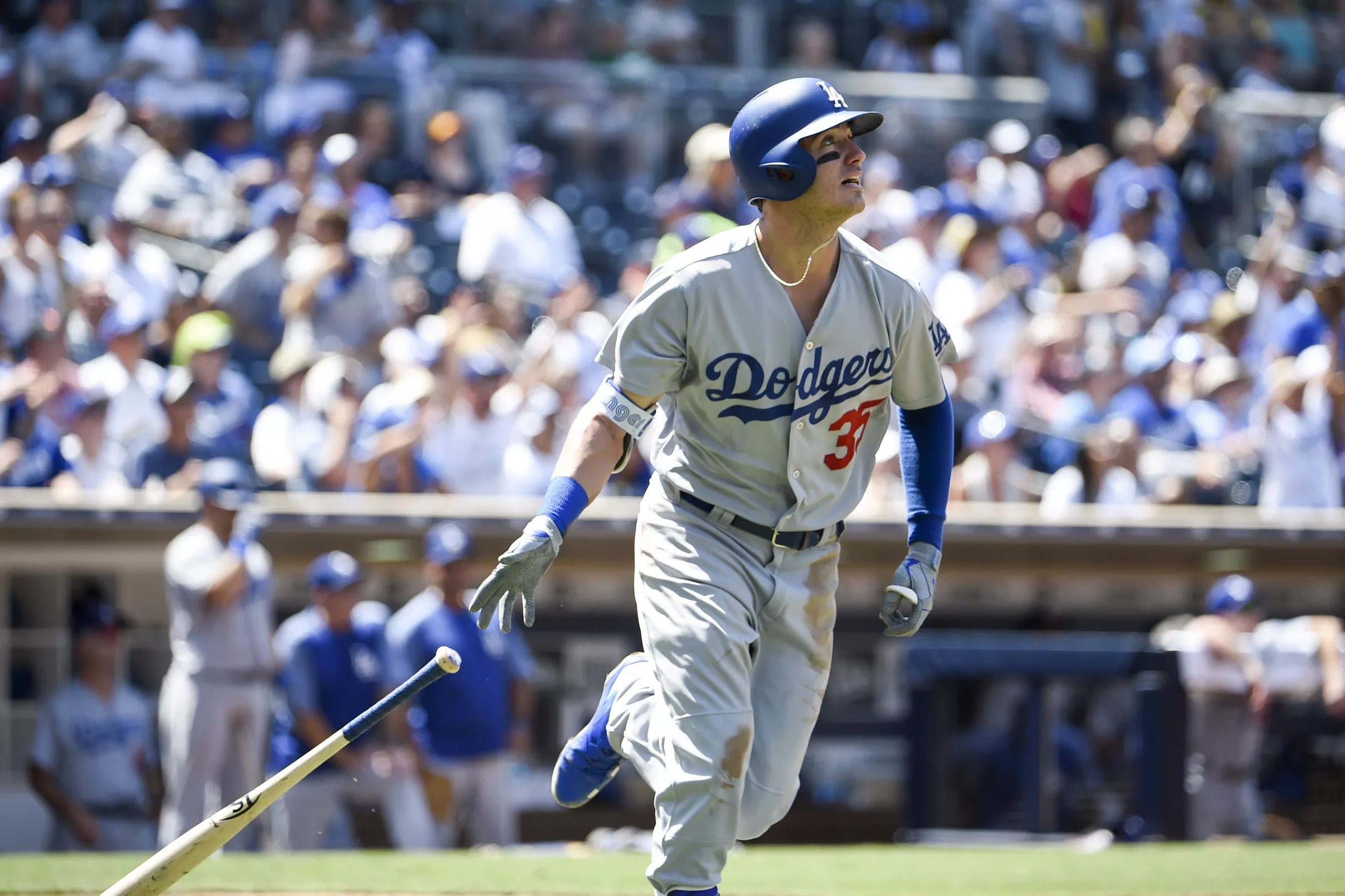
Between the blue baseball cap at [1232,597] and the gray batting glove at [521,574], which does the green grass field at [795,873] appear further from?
the gray batting glove at [521,574]

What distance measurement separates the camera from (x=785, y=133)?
4.09 metres

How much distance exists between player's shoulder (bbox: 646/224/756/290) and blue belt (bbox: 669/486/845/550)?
491 millimetres

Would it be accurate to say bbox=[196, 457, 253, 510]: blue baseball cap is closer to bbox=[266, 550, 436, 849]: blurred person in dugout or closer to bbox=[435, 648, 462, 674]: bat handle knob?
bbox=[266, 550, 436, 849]: blurred person in dugout

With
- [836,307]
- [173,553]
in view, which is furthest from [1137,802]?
[836,307]

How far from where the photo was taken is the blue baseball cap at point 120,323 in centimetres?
916

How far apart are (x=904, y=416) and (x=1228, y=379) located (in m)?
6.93

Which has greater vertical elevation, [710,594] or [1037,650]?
[710,594]

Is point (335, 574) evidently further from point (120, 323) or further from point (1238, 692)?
point (1238, 692)

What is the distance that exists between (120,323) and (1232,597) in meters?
5.65

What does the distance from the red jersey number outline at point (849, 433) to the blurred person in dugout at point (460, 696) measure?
404cm

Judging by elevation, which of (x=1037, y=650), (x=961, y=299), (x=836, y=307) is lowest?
(x=1037, y=650)

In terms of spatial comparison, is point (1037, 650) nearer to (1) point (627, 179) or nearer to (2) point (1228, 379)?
(2) point (1228, 379)

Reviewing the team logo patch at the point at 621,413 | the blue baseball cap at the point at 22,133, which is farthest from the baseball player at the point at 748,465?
the blue baseball cap at the point at 22,133

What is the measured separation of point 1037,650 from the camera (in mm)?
8719
